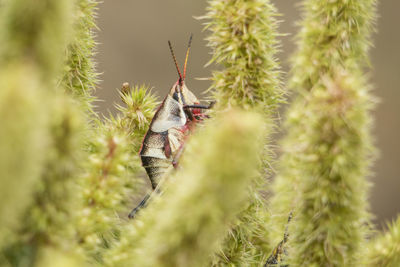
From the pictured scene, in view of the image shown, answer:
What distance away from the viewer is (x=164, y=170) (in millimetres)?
634

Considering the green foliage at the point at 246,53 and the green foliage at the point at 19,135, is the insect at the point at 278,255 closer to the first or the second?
the green foliage at the point at 246,53

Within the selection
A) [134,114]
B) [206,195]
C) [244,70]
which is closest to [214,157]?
[206,195]

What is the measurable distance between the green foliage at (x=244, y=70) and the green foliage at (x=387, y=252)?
0.11m

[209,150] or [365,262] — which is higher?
[209,150]

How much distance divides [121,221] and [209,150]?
238 millimetres

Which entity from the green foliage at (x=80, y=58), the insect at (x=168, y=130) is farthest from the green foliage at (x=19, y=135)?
the insect at (x=168, y=130)

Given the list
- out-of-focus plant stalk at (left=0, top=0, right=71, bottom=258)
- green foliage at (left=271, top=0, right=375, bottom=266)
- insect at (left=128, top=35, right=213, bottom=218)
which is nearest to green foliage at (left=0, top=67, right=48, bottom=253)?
out-of-focus plant stalk at (left=0, top=0, right=71, bottom=258)

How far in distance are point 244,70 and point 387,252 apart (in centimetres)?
20

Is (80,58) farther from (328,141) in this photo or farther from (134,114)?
(328,141)

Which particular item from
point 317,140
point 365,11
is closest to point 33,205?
point 317,140

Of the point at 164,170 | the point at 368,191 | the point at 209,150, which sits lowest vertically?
the point at 164,170

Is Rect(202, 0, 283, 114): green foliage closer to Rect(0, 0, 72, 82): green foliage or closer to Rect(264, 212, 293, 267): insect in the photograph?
Rect(264, 212, 293, 267): insect

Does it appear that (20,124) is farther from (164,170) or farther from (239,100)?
(164,170)

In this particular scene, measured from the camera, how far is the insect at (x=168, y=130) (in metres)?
0.63
